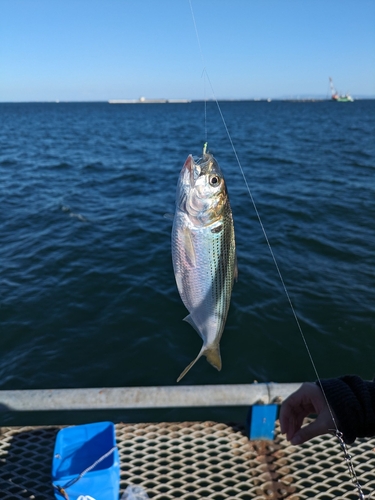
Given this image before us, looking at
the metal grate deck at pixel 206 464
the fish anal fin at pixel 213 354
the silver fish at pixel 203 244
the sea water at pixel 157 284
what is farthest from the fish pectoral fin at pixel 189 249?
the metal grate deck at pixel 206 464

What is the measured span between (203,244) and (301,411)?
1.30 m

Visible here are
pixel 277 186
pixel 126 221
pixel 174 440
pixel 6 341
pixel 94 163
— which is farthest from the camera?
pixel 94 163

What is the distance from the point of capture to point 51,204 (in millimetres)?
15617

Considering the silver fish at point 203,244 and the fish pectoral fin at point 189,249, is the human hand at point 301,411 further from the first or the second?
the fish pectoral fin at point 189,249

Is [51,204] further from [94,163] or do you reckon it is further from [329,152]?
[329,152]

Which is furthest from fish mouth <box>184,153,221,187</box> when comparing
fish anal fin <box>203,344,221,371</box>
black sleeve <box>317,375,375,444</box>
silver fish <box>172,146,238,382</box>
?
black sleeve <box>317,375,375,444</box>

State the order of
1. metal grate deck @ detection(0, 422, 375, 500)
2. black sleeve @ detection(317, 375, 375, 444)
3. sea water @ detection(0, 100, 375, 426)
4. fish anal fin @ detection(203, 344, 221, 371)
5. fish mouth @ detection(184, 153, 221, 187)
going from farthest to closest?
sea water @ detection(0, 100, 375, 426)
metal grate deck @ detection(0, 422, 375, 500)
fish anal fin @ detection(203, 344, 221, 371)
fish mouth @ detection(184, 153, 221, 187)
black sleeve @ detection(317, 375, 375, 444)

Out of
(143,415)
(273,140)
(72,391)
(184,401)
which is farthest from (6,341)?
(273,140)

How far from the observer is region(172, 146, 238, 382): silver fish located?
2.18 meters

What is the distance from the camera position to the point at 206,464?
3.45m

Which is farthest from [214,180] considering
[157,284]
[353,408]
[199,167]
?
[157,284]

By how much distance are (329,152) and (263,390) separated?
2664 cm

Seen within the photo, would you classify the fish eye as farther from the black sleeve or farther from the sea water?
the black sleeve

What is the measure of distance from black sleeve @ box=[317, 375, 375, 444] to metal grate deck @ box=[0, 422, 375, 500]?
147 centimetres
